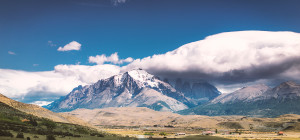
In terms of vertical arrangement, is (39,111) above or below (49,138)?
above

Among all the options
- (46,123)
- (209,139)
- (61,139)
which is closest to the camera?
(61,139)

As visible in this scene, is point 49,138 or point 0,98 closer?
point 49,138

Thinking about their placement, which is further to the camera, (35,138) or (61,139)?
(61,139)

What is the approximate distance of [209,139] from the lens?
397 ft

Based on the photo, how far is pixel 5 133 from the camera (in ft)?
193

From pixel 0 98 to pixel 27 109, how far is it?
20109mm

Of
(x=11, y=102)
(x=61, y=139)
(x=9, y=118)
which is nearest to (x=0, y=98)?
(x=11, y=102)

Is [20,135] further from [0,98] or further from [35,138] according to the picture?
[0,98]

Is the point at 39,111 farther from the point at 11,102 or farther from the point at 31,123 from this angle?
the point at 31,123

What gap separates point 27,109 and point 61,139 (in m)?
97.4

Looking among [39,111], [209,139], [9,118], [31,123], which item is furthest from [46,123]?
[209,139]

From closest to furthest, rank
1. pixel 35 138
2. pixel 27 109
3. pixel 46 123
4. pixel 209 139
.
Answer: pixel 35 138 < pixel 46 123 < pixel 209 139 < pixel 27 109

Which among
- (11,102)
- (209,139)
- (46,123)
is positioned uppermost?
(11,102)

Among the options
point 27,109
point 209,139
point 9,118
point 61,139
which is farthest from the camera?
point 27,109
